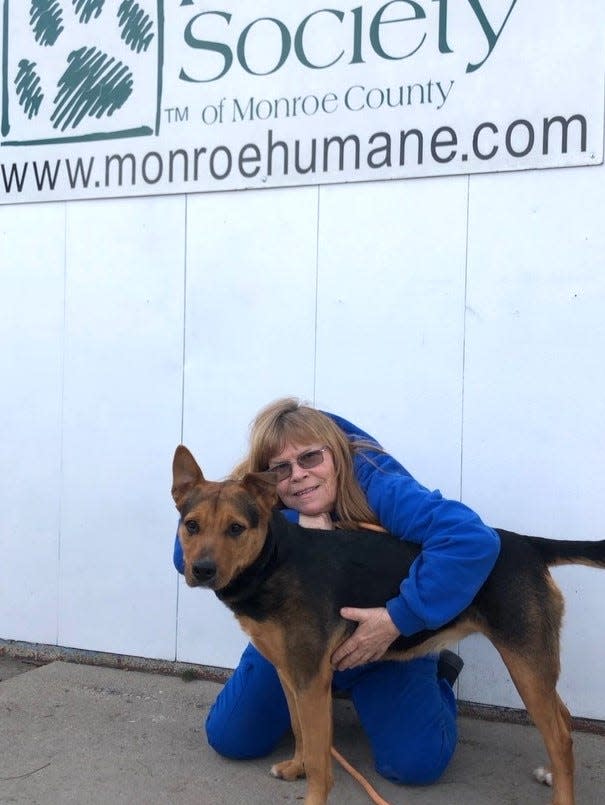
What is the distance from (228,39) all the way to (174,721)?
11.3 feet

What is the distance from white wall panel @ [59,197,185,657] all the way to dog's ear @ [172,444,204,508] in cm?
160

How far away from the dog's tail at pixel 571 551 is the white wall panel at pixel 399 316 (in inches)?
38.1

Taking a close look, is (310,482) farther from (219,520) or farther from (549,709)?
(549,709)

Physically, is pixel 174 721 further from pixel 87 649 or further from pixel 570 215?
pixel 570 215

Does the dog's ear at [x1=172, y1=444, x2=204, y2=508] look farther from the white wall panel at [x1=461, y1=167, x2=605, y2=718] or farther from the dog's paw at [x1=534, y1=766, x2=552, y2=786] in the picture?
the dog's paw at [x1=534, y1=766, x2=552, y2=786]

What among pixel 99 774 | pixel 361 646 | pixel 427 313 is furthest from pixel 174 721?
pixel 427 313

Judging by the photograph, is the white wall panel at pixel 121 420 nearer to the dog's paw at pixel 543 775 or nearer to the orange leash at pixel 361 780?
the orange leash at pixel 361 780

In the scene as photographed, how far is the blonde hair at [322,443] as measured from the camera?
365 cm

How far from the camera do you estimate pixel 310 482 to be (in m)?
3.64

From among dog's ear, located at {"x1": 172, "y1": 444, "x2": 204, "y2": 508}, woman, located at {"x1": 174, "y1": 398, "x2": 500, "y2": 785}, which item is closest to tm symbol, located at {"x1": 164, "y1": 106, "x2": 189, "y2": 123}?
woman, located at {"x1": 174, "y1": 398, "x2": 500, "y2": 785}

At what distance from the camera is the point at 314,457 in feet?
11.9

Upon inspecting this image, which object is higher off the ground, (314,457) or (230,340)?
(230,340)

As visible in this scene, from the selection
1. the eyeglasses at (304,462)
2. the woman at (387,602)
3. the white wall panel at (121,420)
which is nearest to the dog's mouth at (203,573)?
the woman at (387,602)

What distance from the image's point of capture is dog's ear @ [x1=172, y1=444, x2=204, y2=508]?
3330 millimetres
